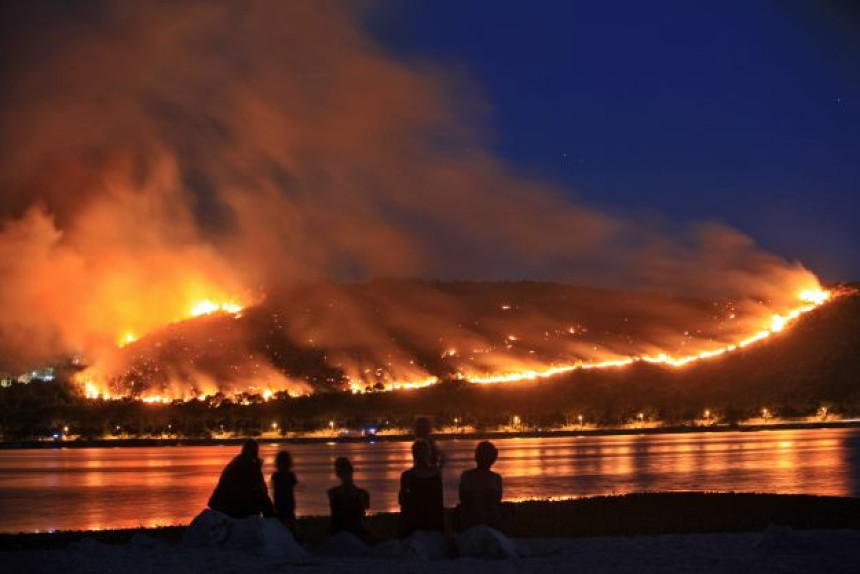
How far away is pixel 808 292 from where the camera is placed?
179875 millimetres

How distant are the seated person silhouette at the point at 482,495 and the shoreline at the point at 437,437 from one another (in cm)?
10308

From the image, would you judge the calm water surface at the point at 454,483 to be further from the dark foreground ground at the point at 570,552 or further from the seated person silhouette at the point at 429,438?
the seated person silhouette at the point at 429,438

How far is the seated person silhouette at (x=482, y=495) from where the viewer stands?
16828 millimetres

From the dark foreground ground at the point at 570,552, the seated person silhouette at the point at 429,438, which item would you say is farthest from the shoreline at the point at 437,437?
the seated person silhouette at the point at 429,438

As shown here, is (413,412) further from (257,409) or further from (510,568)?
(510,568)

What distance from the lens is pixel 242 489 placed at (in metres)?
17.9

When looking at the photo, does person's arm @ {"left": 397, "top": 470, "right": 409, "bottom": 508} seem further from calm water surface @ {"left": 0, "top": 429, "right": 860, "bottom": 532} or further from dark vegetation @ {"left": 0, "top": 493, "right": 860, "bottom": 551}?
calm water surface @ {"left": 0, "top": 429, "right": 860, "bottom": 532}

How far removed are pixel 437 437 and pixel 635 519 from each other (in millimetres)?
117302

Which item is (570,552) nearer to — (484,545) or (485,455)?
(484,545)

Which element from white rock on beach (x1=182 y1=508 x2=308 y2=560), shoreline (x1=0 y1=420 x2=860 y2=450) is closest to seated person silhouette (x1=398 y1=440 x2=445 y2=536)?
white rock on beach (x1=182 y1=508 x2=308 y2=560)

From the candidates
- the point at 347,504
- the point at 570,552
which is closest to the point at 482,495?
the point at 570,552

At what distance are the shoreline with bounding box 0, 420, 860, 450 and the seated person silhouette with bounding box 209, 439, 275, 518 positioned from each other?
103313 mm

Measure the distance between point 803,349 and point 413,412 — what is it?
2587 inches

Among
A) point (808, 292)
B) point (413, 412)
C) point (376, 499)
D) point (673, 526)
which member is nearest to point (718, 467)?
point (376, 499)
